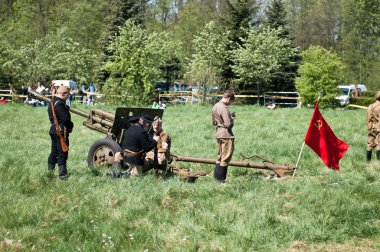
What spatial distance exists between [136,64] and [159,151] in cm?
2667

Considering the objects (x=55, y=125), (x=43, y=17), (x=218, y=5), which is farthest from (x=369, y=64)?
(x=55, y=125)

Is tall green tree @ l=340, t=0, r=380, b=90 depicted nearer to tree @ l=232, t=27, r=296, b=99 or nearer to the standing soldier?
tree @ l=232, t=27, r=296, b=99

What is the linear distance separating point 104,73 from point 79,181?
39.3 meters

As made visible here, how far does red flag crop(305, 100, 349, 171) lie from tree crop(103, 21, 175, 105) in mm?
21436

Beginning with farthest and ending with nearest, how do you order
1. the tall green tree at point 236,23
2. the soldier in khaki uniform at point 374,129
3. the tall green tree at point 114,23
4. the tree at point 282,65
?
the tall green tree at point 114,23
the tall green tree at point 236,23
the tree at point 282,65
the soldier in khaki uniform at point 374,129

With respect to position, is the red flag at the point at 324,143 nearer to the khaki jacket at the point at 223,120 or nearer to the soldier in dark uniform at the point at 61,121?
the khaki jacket at the point at 223,120

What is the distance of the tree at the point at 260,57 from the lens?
41.7m

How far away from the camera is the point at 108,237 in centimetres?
600

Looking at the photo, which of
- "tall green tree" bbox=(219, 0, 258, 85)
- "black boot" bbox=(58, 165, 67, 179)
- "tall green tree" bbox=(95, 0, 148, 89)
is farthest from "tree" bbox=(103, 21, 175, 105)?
"black boot" bbox=(58, 165, 67, 179)

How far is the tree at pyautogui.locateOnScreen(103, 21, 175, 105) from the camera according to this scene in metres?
32.8

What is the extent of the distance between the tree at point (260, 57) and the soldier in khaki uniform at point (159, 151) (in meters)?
30.6

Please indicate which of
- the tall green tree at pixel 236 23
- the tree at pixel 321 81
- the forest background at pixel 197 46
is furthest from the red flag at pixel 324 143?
the tall green tree at pixel 236 23

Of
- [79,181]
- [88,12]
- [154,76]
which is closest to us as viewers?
[79,181]

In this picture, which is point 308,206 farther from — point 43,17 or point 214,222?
point 43,17
